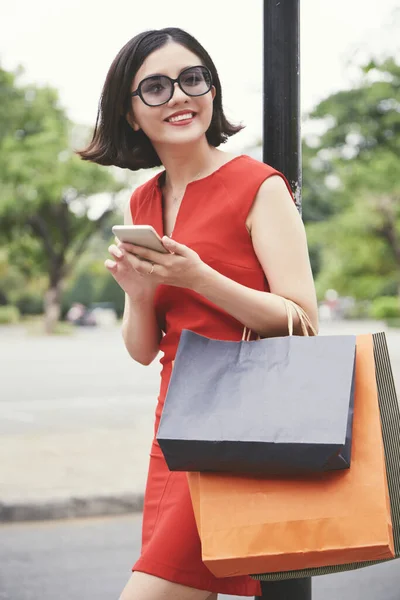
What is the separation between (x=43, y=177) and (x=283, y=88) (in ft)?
86.7

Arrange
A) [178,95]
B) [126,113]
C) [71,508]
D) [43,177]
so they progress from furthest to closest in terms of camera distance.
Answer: [43,177], [71,508], [126,113], [178,95]

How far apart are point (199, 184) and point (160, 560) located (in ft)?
2.73

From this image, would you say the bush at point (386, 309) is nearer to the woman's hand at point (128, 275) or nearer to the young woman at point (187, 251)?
the young woman at point (187, 251)

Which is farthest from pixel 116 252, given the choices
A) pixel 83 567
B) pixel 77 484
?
pixel 77 484

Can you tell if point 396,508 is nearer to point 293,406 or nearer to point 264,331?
point 293,406

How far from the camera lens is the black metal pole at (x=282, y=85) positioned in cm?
231

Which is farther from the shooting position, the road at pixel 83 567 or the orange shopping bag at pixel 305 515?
the road at pixel 83 567

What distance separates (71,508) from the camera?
18.1ft

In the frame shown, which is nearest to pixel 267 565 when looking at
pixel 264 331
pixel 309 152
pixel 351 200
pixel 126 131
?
pixel 264 331

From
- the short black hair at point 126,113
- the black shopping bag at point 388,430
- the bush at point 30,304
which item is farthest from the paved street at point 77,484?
the bush at point 30,304

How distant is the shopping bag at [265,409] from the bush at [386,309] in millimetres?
38346

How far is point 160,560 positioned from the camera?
1.80 m

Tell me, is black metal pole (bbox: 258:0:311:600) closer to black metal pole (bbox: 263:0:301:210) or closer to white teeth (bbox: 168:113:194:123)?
black metal pole (bbox: 263:0:301:210)

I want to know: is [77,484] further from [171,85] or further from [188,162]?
[171,85]
